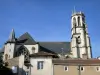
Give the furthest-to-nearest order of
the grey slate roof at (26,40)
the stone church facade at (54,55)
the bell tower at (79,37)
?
1. the bell tower at (79,37)
2. the grey slate roof at (26,40)
3. the stone church facade at (54,55)

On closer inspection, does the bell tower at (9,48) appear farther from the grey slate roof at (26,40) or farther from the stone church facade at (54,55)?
the grey slate roof at (26,40)

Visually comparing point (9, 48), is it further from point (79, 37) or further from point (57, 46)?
point (79, 37)

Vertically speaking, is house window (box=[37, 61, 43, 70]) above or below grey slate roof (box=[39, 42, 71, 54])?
below

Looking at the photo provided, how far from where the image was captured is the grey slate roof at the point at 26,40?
6438 cm

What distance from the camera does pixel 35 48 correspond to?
63000 mm

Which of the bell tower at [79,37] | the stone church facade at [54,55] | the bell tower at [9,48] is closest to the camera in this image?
the stone church facade at [54,55]

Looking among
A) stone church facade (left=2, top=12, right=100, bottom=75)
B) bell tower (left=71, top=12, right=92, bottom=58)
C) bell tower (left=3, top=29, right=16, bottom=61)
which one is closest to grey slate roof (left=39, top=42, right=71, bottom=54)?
stone church facade (left=2, top=12, right=100, bottom=75)

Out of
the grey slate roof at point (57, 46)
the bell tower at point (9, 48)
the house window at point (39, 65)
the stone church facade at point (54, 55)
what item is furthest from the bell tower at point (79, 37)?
the house window at point (39, 65)

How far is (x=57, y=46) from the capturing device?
72.9m

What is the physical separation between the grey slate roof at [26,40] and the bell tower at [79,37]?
12661 mm

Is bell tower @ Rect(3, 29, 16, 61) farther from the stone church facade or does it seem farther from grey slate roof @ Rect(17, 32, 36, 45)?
grey slate roof @ Rect(17, 32, 36, 45)

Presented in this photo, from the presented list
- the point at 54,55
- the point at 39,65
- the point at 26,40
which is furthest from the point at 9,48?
the point at 39,65

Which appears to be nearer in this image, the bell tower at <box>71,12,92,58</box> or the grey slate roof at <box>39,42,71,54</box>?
the bell tower at <box>71,12,92,58</box>

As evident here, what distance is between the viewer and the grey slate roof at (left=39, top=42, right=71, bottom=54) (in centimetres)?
7088
